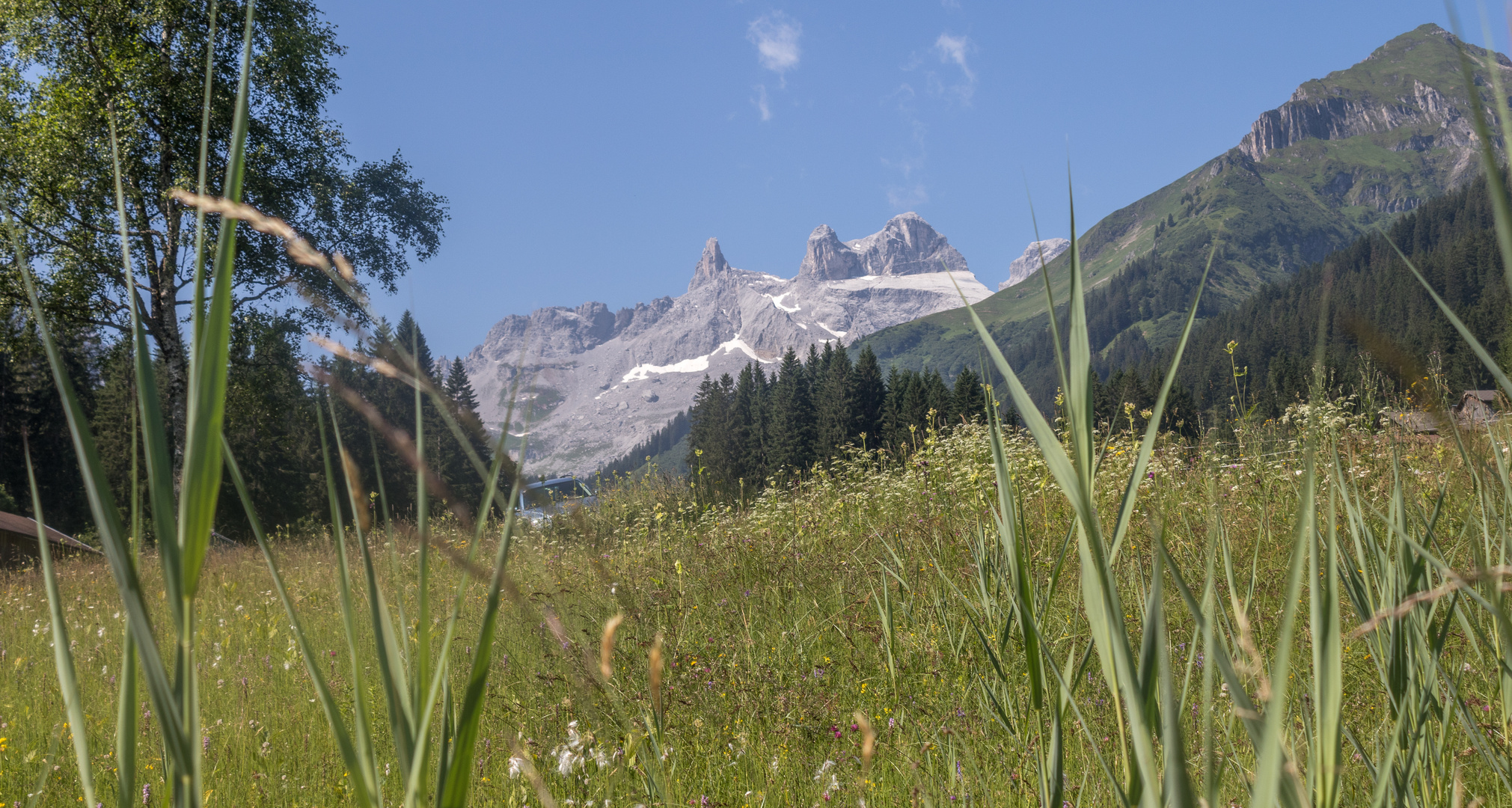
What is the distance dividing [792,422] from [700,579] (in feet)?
198

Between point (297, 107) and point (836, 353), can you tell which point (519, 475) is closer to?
point (297, 107)

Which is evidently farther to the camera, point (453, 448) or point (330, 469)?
point (453, 448)

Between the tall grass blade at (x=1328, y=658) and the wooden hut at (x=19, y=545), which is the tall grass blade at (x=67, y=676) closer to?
A: the tall grass blade at (x=1328, y=658)

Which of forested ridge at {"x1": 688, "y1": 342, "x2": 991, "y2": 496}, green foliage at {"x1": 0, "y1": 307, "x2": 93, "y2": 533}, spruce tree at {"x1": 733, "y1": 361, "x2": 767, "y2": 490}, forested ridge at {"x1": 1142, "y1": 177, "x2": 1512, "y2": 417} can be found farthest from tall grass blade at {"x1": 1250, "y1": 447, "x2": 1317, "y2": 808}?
spruce tree at {"x1": 733, "y1": 361, "x2": 767, "y2": 490}

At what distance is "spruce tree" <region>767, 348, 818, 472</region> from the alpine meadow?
51564mm

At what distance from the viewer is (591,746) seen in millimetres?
2354

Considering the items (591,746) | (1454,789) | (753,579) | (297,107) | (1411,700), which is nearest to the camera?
(1454,789)

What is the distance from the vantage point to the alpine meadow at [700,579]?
529 mm

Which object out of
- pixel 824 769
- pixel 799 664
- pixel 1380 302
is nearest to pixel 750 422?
pixel 1380 302

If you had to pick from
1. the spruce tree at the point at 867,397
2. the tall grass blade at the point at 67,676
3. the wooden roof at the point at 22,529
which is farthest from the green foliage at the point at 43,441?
the spruce tree at the point at 867,397

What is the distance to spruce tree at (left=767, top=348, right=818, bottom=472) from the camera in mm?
62312

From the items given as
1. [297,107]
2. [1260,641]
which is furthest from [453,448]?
[1260,641]

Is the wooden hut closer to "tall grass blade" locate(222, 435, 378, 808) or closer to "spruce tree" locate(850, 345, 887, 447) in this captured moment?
"tall grass blade" locate(222, 435, 378, 808)

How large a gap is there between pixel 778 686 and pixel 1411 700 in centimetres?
192
